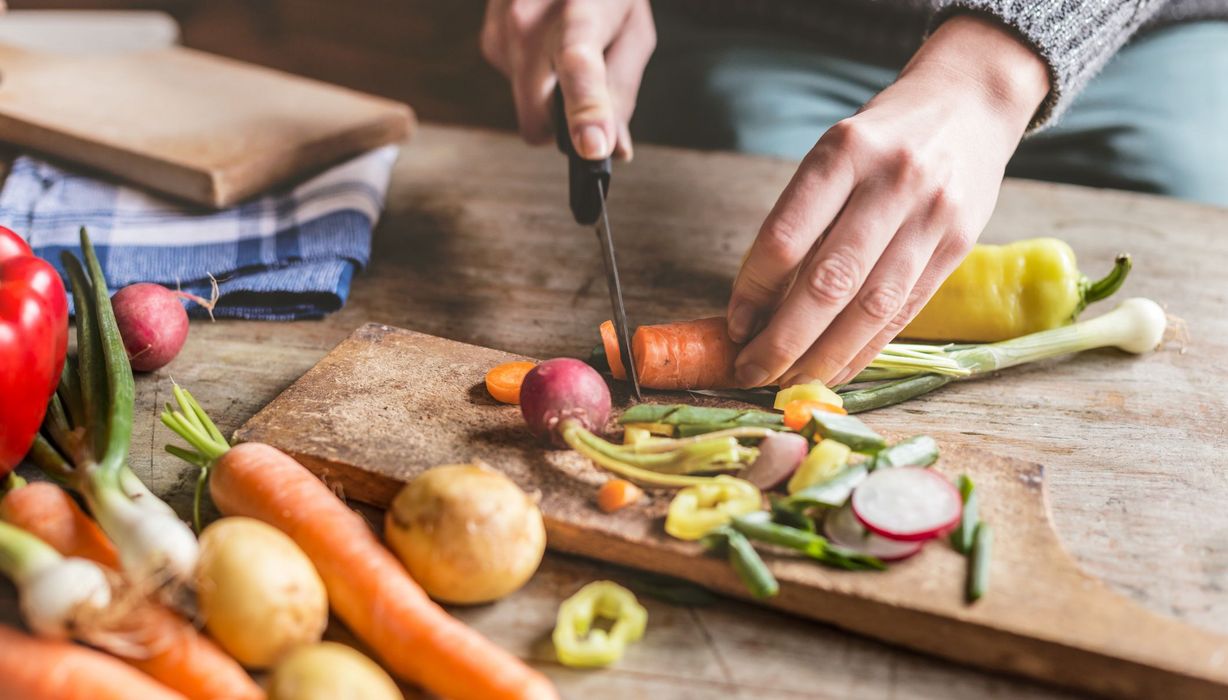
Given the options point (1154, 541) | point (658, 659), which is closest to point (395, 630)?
point (658, 659)

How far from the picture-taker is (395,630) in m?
1.14

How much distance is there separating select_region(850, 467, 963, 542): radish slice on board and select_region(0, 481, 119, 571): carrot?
0.93m

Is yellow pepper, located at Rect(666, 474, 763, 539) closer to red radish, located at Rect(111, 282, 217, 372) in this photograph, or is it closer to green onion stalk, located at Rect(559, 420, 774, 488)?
green onion stalk, located at Rect(559, 420, 774, 488)

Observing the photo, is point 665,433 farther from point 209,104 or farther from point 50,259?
point 209,104

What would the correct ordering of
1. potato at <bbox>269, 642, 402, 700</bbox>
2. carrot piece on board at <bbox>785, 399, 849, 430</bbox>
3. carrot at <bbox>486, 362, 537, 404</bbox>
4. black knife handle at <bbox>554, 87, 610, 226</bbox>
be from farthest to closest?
1. black knife handle at <bbox>554, 87, 610, 226</bbox>
2. carrot at <bbox>486, 362, 537, 404</bbox>
3. carrot piece on board at <bbox>785, 399, 849, 430</bbox>
4. potato at <bbox>269, 642, 402, 700</bbox>

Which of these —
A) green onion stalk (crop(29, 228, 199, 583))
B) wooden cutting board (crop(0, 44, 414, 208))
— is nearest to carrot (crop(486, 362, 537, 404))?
green onion stalk (crop(29, 228, 199, 583))

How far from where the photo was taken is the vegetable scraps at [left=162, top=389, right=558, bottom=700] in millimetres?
1094

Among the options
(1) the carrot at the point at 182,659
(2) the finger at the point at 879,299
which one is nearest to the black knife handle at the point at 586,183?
(2) the finger at the point at 879,299

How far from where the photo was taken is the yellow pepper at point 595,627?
1145 millimetres

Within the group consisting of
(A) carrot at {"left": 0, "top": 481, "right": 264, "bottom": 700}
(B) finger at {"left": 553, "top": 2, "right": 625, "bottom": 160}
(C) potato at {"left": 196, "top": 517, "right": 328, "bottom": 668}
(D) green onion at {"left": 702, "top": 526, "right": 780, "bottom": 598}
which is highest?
(B) finger at {"left": 553, "top": 2, "right": 625, "bottom": 160}

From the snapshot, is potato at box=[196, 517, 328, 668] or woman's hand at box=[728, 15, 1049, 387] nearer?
potato at box=[196, 517, 328, 668]

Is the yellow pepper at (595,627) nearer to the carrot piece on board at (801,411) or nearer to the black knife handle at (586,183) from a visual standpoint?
the carrot piece on board at (801,411)

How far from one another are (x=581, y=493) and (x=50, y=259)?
1.32 meters

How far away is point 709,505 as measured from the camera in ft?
4.26
